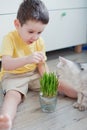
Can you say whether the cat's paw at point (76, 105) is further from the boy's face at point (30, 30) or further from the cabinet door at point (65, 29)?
the cabinet door at point (65, 29)

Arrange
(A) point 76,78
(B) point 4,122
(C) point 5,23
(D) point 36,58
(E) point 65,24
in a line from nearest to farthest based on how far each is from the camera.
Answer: (B) point 4,122
(D) point 36,58
(A) point 76,78
(C) point 5,23
(E) point 65,24

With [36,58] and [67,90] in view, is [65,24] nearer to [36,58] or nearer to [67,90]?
[67,90]

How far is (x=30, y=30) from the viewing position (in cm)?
103

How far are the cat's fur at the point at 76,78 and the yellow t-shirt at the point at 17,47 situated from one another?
13 centimetres

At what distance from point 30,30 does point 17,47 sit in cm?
13

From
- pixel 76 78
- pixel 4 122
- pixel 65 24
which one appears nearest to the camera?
pixel 4 122

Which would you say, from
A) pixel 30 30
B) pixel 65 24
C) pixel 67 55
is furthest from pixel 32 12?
pixel 67 55

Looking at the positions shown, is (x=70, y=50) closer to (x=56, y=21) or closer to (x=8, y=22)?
(x=56, y=21)

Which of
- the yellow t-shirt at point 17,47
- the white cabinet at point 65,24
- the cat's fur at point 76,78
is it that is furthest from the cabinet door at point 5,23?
the cat's fur at point 76,78

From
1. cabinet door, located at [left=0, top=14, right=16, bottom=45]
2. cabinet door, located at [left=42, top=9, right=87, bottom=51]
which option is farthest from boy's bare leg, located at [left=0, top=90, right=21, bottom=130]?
cabinet door, located at [left=42, top=9, right=87, bottom=51]

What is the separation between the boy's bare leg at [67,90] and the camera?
112 cm

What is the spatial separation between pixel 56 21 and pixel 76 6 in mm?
201

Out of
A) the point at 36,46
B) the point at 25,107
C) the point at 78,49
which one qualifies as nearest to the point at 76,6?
the point at 78,49

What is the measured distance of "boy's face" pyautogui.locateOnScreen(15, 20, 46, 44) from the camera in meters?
1.02
